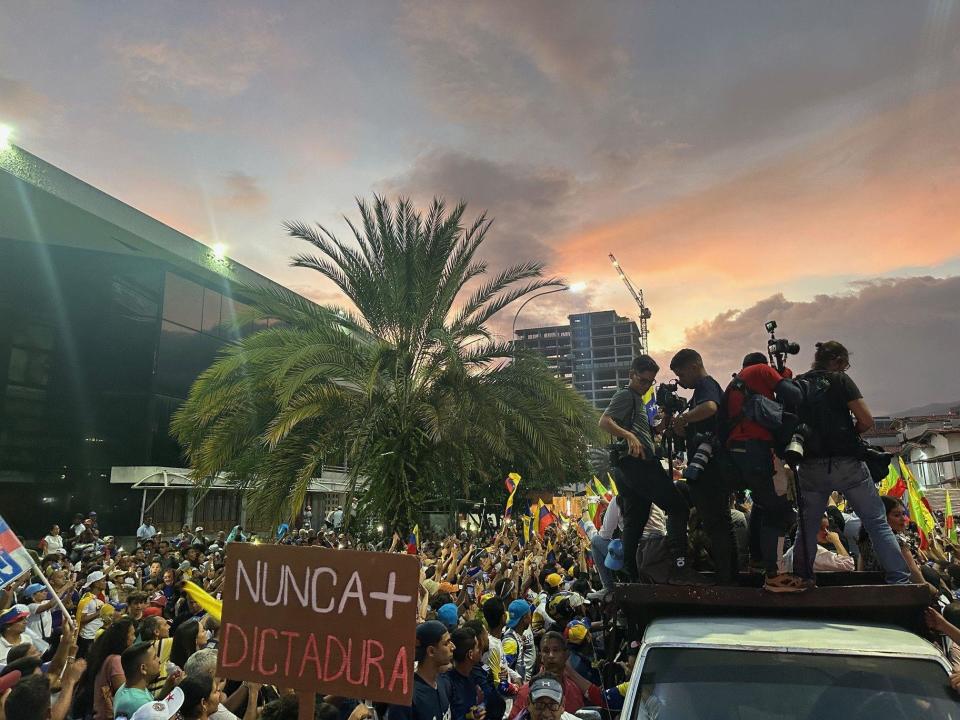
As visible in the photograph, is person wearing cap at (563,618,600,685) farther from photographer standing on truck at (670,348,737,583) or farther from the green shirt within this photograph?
the green shirt

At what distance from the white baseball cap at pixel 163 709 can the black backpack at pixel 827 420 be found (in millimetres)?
3792

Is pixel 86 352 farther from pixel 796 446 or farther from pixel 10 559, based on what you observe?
pixel 796 446

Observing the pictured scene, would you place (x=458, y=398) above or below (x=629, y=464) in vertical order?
above

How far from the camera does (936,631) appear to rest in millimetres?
3518

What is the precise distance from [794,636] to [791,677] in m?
0.25

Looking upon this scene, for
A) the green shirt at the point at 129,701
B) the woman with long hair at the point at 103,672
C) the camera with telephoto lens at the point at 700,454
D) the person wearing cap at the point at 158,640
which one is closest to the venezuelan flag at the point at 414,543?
the person wearing cap at the point at 158,640

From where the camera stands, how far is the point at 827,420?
4125 mm

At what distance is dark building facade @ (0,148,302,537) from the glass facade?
4cm

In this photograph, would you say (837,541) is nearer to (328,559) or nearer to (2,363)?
(328,559)

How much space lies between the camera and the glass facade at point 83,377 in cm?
2214

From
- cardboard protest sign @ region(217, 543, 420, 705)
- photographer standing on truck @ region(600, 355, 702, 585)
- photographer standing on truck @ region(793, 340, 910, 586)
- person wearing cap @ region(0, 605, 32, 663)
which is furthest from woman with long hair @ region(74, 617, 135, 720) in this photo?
photographer standing on truck @ region(793, 340, 910, 586)

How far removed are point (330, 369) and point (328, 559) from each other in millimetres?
9940

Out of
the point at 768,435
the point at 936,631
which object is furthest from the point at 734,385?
the point at 936,631

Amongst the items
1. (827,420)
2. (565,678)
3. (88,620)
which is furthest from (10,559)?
(827,420)
